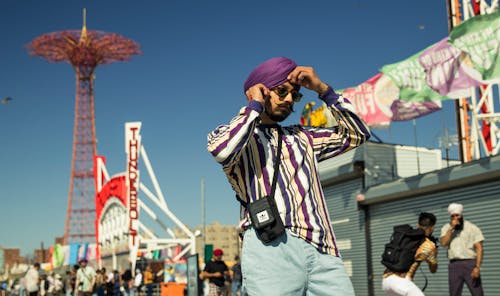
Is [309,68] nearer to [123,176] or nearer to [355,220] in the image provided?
[355,220]

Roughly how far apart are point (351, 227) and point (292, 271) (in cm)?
1646

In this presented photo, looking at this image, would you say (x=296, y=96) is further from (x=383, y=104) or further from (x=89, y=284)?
(x=89, y=284)

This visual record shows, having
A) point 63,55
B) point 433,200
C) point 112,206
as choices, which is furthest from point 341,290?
point 63,55

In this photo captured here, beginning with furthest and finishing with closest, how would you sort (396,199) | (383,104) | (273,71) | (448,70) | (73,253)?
1. (73,253)
2. (383,104)
3. (396,199)
4. (448,70)
5. (273,71)

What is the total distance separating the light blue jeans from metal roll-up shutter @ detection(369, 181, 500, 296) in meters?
11.2

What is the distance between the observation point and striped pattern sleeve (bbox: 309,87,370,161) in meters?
3.35

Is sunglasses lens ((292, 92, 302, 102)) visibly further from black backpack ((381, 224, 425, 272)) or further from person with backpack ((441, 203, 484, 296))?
person with backpack ((441, 203, 484, 296))

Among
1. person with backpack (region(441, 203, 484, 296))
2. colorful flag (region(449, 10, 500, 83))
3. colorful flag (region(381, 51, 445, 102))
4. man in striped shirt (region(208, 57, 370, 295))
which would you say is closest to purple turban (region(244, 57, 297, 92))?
man in striped shirt (region(208, 57, 370, 295))

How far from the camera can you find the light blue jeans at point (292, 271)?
2.80 metres

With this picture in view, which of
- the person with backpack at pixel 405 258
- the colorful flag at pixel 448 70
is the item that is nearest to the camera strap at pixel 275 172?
the person with backpack at pixel 405 258

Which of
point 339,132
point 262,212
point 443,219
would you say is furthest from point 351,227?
point 262,212

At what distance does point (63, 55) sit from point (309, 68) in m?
75.3

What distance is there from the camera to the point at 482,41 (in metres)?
13.1

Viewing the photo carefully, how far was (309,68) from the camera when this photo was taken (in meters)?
3.20
